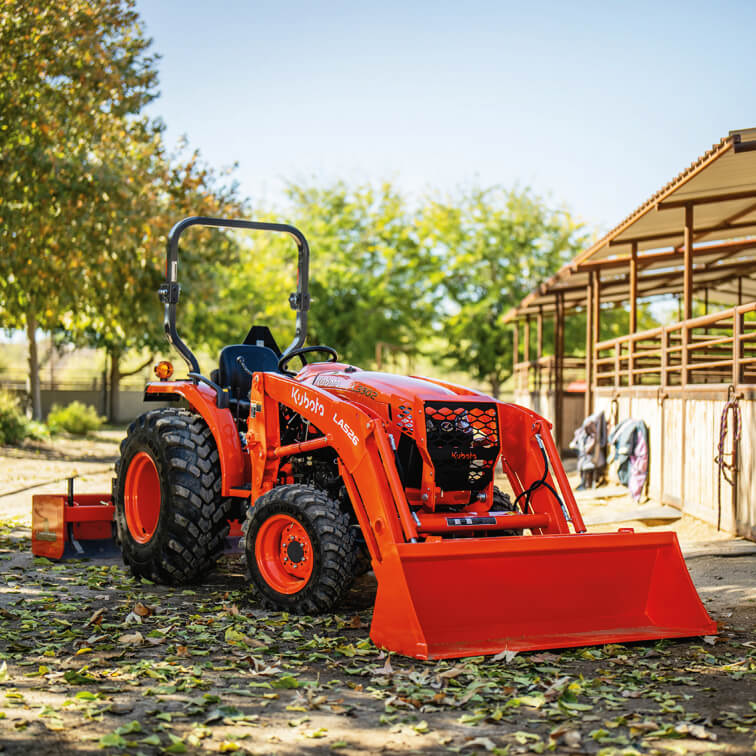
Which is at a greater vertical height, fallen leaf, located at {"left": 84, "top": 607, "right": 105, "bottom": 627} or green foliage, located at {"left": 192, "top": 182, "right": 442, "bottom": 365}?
green foliage, located at {"left": 192, "top": 182, "right": 442, "bottom": 365}

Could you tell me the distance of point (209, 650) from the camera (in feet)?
18.7

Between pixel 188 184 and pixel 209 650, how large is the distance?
1808cm

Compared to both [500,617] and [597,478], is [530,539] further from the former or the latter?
[597,478]

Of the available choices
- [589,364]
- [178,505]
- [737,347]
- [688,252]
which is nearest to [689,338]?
[688,252]

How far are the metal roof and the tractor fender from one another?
5.70m

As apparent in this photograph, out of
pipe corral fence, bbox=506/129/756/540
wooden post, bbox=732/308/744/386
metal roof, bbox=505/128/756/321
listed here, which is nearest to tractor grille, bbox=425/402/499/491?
pipe corral fence, bbox=506/129/756/540

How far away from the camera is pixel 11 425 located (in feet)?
73.9

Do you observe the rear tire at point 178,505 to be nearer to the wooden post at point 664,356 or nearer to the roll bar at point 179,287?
the roll bar at point 179,287

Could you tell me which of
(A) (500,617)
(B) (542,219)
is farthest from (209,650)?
(B) (542,219)

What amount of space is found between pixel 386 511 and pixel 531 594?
Answer: 3.13 feet

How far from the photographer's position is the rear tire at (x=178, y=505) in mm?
7297

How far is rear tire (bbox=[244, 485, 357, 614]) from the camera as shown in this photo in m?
6.12

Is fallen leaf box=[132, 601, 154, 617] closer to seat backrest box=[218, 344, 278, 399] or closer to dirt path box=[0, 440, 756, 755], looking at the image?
dirt path box=[0, 440, 756, 755]

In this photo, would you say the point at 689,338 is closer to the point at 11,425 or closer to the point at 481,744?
the point at 481,744
